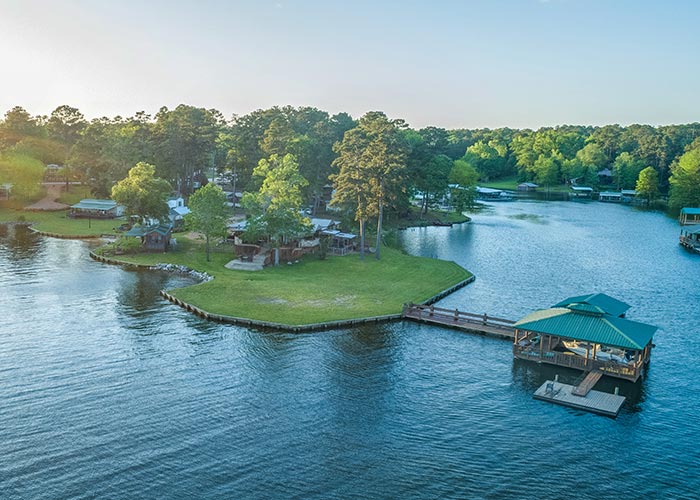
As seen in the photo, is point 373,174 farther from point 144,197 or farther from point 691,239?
point 691,239

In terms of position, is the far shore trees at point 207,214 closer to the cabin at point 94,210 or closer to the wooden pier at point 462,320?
the wooden pier at point 462,320

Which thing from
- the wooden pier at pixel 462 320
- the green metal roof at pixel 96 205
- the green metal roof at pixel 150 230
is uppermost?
the green metal roof at pixel 96 205

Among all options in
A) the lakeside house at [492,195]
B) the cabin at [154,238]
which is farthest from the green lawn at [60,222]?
the lakeside house at [492,195]

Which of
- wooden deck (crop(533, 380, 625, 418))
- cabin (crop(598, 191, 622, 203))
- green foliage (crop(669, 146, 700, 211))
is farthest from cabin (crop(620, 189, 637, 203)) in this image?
wooden deck (crop(533, 380, 625, 418))

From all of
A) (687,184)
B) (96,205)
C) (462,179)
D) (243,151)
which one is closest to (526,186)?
(687,184)

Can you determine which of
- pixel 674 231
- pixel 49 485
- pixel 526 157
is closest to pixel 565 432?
pixel 49 485

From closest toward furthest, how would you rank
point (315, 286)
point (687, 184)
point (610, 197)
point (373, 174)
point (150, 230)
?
point (315, 286)
point (373, 174)
point (150, 230)
point (687, 184)
point (610, 197)

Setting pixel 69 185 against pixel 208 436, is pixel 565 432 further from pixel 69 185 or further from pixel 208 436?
pixel 69 185
